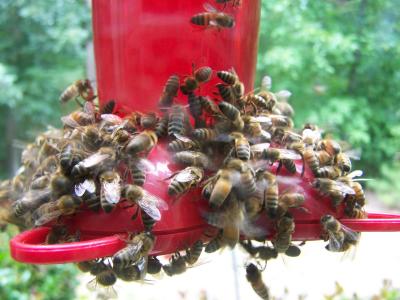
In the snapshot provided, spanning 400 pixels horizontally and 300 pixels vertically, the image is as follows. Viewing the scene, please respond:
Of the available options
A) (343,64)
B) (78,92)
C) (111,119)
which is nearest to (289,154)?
(111,119)

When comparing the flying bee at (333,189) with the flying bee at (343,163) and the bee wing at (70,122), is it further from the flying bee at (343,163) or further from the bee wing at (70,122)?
the bee wing at (70,122)

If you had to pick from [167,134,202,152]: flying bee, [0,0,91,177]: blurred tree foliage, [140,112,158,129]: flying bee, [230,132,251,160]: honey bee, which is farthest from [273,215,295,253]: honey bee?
[0,0,91,177]: blurred tree foliage

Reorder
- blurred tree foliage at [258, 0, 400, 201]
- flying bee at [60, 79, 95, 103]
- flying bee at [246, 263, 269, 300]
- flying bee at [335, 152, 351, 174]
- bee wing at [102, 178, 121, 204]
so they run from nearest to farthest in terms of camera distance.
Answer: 1. bee wing at [102, 178, 121, 204]
2. flying bee at [335, 152, 351, 174]
3. flying bee at [246, 263, 269, 300]
4. flying bee at [60, 79, 95, 103]
5. blurred tree foliage at [258, 0, 400, 201]

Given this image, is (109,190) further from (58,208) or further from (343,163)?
Result: (343,163)

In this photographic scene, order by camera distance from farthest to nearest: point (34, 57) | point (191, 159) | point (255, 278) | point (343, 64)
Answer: point (34, 57)
point (343, 64)
point (255, 278)
point (191, 159)

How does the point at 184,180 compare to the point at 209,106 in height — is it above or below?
below

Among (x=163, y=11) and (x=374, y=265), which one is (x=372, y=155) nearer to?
(x=374, y=265)

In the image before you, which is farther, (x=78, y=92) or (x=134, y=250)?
(x=78, y=92)

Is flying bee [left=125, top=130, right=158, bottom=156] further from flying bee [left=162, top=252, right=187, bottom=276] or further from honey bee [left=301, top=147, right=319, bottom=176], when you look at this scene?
honey bee [left=301, top=147, right=319, bottom=176]
